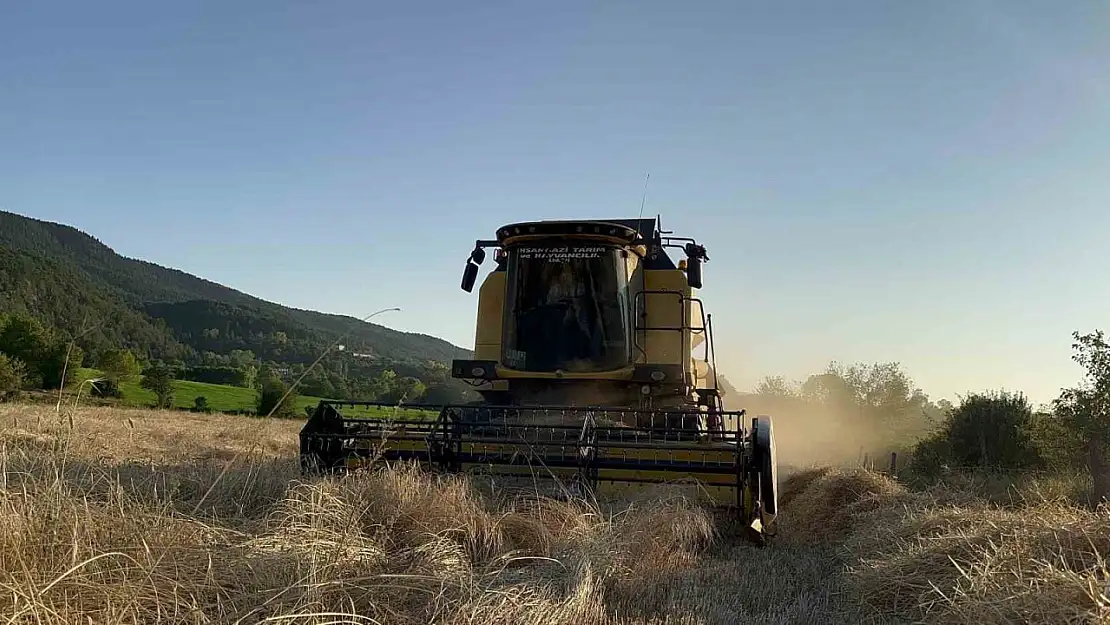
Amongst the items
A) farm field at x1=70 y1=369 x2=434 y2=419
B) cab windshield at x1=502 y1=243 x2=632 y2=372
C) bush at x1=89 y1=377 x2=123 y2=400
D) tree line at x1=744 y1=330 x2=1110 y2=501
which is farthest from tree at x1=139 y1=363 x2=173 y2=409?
bush at x1=89 y1=377 x2=123 y2=400

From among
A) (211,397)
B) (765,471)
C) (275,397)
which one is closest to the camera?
(765,471)

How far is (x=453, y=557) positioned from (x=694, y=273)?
17.0ft

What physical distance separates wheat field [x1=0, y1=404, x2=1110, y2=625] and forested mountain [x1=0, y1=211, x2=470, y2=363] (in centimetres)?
82

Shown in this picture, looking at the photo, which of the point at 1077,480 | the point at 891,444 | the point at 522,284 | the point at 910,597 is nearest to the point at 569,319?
the point at 522,284

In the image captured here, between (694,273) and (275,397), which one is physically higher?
(694,273)

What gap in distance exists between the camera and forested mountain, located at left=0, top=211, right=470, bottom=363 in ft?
16.7

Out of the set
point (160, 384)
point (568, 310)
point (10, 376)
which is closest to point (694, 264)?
point (568, 310)

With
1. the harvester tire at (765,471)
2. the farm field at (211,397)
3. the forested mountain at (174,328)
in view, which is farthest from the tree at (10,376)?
the harvester tire at (765,471)

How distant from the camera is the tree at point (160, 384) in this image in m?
38.9

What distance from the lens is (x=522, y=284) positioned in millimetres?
8445

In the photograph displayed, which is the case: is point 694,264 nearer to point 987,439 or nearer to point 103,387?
point 103,387

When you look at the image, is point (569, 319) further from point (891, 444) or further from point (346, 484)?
point (891, 444)

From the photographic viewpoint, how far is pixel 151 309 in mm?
56875

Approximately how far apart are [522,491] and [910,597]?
8.88 feet
